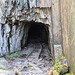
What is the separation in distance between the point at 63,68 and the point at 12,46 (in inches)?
289

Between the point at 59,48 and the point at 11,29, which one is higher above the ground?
the point at 11,29

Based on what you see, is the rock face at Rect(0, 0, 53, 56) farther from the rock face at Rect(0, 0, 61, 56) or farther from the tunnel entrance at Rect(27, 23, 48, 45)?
the tunnel entrance at Rect(27, 23, 48, 45)

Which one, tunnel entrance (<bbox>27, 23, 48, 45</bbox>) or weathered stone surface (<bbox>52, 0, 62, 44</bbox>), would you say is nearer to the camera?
weathered stone surface (<bbox>52, 0, 62, 44</bbox>)

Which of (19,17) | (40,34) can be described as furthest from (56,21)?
(40,34)

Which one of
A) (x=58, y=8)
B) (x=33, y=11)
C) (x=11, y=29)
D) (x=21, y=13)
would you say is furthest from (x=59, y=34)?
(x=11, y=29)

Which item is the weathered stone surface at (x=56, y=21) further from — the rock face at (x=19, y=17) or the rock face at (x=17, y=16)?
the rock face at (x=17, y=16)

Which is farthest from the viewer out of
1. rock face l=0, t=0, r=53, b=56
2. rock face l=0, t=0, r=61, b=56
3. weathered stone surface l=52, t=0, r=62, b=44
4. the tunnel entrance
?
the tunnel entrance

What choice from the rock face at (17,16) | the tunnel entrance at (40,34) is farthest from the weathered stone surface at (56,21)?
the tunnel entrance at (40,34)

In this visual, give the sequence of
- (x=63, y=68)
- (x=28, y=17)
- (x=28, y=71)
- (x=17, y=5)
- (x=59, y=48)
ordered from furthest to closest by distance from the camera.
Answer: (x=28, y=17)
(x=17, y=5)
(x=59, y=48)
(x=28, y=71)
(x=63, y=68)

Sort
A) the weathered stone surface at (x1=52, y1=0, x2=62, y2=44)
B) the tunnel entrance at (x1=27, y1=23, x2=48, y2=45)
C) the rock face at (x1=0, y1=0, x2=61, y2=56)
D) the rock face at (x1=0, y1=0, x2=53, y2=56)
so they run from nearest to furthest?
the weathered stone surface at (x1=52, y1=0, x2=62, y2=44) → the rock face at (x1=0, y1=0, x2=61, y2=56) → the rock face at (x1=0, y1=0, x2=53, y2=56) → the tunnel entrance at (x1=27, y1=23, x2=48, y2=45)

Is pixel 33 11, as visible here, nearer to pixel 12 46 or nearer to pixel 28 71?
pixel 12 46

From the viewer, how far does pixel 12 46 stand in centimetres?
1191

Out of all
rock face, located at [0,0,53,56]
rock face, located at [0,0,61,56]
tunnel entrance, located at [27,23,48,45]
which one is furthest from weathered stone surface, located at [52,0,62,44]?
tunnel entrance, located at [27,23,48,45]

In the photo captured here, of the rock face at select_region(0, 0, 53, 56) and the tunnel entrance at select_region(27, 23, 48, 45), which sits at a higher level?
the rock face at select_region(0, 0, 53, 56)
